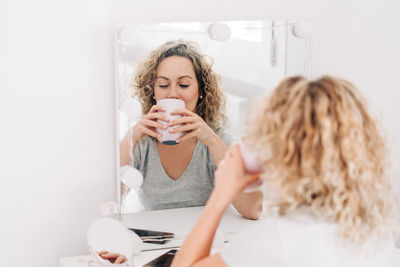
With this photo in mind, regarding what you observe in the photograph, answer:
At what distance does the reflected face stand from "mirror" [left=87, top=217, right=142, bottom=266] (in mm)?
376

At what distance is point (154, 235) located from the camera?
140 centimetres

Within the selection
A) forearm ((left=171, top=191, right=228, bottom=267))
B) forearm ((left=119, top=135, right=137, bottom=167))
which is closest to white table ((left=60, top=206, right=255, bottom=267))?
forearm ((left=119, top=135, right=137, bottom=167))

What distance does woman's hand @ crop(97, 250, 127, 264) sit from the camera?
1271 millimetres

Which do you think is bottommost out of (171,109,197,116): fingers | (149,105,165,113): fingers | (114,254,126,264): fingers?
(114,254,126,264): fingers

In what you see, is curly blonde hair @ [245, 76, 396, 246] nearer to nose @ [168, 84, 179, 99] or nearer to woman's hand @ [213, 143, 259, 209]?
woman's hand @ [213, 143, 259, 209]

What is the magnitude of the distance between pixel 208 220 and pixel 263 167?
0.49 feet

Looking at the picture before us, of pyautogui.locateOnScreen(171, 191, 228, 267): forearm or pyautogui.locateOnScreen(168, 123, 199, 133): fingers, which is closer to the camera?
pyautogui.locateOnScreen(171, 191, 228, 267): forearm

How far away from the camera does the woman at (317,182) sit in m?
0.82

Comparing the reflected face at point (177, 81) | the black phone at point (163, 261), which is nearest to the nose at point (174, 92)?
the reflected face at point (177, 81)

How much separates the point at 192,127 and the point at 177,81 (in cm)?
14

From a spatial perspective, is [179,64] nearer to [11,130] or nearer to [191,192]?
[191,192]

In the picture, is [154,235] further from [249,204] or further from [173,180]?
[249,204]

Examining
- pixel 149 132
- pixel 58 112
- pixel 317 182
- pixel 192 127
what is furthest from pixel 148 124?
pixel 317 182

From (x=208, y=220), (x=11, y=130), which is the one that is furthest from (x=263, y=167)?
(x=11, y=130)
